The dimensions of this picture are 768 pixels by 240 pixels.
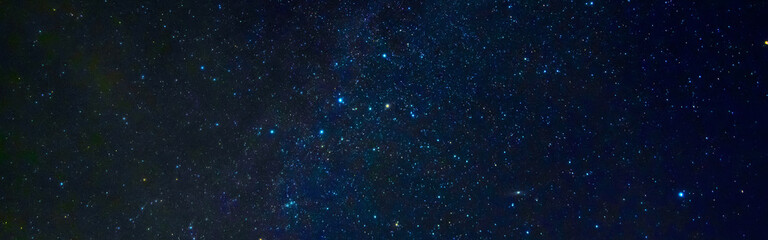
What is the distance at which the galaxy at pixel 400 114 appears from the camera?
107 centimetres

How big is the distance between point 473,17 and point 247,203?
67 cm

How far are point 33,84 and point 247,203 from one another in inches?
22.6

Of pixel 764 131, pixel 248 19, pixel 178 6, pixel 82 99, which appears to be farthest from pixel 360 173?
pixel 764 131

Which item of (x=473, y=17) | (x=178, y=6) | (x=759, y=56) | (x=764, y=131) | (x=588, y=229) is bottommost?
(x=588, y=229)

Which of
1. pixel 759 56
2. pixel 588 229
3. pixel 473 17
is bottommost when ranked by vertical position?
pixel 588 229

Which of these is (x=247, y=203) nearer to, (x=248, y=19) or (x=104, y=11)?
(x=248, y=19)

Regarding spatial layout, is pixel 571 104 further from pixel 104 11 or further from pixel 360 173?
pixel 104 11

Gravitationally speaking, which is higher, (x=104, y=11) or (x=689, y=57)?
(x=104, y=11)

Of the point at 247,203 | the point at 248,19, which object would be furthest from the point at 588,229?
the point at 248,19

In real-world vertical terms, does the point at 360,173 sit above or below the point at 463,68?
below

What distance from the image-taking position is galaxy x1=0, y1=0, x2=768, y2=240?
1.07m

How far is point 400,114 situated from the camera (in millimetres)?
1095

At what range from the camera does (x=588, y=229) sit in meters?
1.09

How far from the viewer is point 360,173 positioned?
111 centimetres
